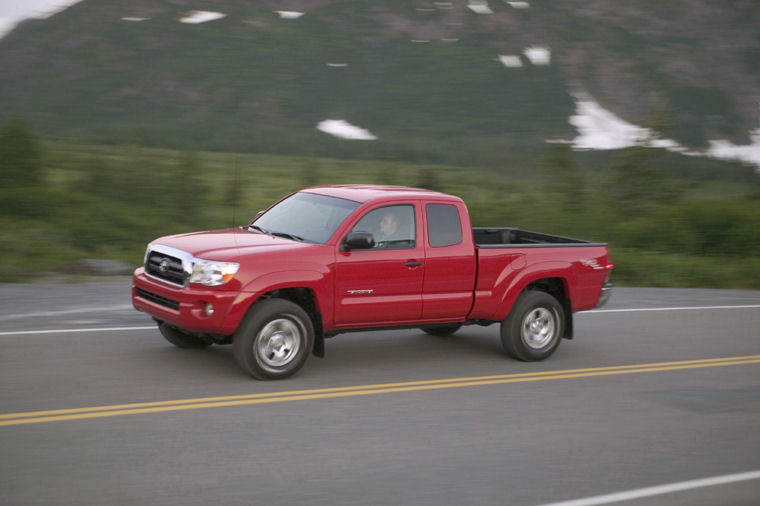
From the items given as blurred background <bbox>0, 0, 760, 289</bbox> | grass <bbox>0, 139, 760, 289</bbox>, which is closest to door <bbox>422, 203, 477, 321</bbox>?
grass <bbox>0, 139, 760, 289</bbox>

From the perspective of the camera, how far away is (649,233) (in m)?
26.1

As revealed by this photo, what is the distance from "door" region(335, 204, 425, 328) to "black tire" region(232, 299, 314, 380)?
0.44 metres

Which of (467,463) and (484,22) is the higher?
(484,22)

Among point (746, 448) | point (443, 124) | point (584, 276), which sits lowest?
point (746, 448)

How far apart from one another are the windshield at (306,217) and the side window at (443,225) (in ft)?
2.65

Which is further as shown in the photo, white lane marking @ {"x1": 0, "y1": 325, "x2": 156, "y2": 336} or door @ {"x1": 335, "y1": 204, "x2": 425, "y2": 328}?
white lane marking @ {"x1": 0, "y1": 325, "x2": 156, "y2": 336}

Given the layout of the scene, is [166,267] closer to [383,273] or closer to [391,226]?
[383,273]

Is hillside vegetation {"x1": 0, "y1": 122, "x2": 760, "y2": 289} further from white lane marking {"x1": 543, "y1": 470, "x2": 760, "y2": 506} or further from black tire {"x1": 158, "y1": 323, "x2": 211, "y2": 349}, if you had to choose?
white lane marking {"x1": 543, "y1": 470, "x2": 760, "y2": 506}

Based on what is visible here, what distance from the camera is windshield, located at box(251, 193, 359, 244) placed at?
28.3ft

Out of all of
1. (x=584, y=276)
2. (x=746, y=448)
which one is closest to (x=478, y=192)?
(x=584, y=276)

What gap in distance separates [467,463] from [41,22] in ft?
466

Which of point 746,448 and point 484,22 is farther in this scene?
point 484,22

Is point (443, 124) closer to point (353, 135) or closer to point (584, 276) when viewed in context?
point (353, 135)

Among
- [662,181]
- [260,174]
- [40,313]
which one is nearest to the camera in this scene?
[40,313]
